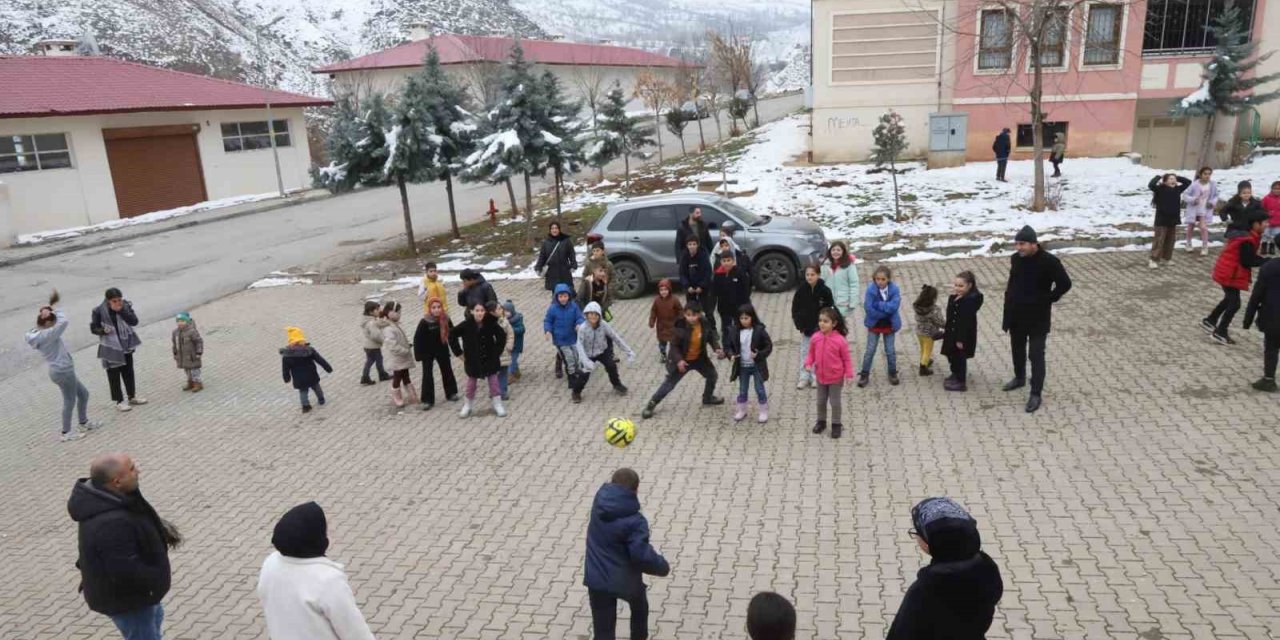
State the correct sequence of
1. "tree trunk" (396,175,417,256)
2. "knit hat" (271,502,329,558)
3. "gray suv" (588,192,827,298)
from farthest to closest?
"tree trunk" (396,175,417,256) < "gray suv" (588,192,827,298) < "knit hat" (271,502,329,558)

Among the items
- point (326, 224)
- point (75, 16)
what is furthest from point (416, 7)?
point (326, 224)

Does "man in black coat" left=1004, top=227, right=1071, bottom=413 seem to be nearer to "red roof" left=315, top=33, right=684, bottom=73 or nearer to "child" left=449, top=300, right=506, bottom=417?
"child" left=449, top=300, right=506, bottom=417

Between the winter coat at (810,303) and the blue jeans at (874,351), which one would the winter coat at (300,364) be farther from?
the blue jeans at (874,351)

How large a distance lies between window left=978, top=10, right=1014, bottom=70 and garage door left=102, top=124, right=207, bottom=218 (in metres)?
27.5

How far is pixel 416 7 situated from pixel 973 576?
371 feet

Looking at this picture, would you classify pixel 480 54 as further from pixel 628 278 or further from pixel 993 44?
pixel 628 278

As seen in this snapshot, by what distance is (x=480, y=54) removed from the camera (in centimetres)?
4466

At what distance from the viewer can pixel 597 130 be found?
2500cm

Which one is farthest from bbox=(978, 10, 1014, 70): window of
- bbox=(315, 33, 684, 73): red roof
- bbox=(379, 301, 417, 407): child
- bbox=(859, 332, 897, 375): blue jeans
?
bbox=(315, 33, 684, 73): red roof

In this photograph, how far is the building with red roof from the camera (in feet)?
86.9

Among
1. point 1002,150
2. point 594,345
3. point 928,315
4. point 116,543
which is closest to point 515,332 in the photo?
point 594,345

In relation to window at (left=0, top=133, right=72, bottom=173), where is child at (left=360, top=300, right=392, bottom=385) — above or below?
below

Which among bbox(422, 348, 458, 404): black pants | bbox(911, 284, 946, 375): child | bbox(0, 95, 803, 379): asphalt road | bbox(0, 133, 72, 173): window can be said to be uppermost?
bbox(0, 133, 72, 173): window

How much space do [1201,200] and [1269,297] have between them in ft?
20.0
